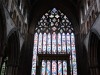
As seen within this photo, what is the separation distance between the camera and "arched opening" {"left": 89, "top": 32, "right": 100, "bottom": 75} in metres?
17.8

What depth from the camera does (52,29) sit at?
24688 millimetres

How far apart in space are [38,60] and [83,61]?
5.27 m

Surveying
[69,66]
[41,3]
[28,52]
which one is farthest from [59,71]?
[41,3]

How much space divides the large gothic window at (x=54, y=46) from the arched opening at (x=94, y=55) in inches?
146

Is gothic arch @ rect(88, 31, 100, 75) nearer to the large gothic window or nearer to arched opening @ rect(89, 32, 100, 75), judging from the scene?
arched opening @ rect(89, 32, 100, 75)

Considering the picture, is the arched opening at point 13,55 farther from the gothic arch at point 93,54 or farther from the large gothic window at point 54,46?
the gothic arch at point 93,54

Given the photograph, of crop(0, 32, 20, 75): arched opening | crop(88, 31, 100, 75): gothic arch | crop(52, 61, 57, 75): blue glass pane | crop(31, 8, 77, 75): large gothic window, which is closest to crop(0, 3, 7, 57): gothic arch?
crop(0, 32, 20, 75): arched opening

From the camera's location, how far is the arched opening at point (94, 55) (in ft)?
58.3

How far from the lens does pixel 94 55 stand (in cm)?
1823

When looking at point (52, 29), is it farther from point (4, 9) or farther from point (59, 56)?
point (4, 9)

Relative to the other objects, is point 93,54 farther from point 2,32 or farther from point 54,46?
point 2,32

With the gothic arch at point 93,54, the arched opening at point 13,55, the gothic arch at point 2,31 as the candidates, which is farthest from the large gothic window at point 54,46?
the gothic arch at point 2,31

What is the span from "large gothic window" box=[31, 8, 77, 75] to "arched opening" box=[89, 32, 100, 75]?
3.70 metres

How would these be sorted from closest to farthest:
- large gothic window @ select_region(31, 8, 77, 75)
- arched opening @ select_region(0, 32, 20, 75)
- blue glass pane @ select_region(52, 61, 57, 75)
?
arched opening @ select_region(0, 32, 20, 75) → blue glass pane @ select_region(52, 61, 57, 75) → large gothic window @ select_region(31, 8, 77, 75)
